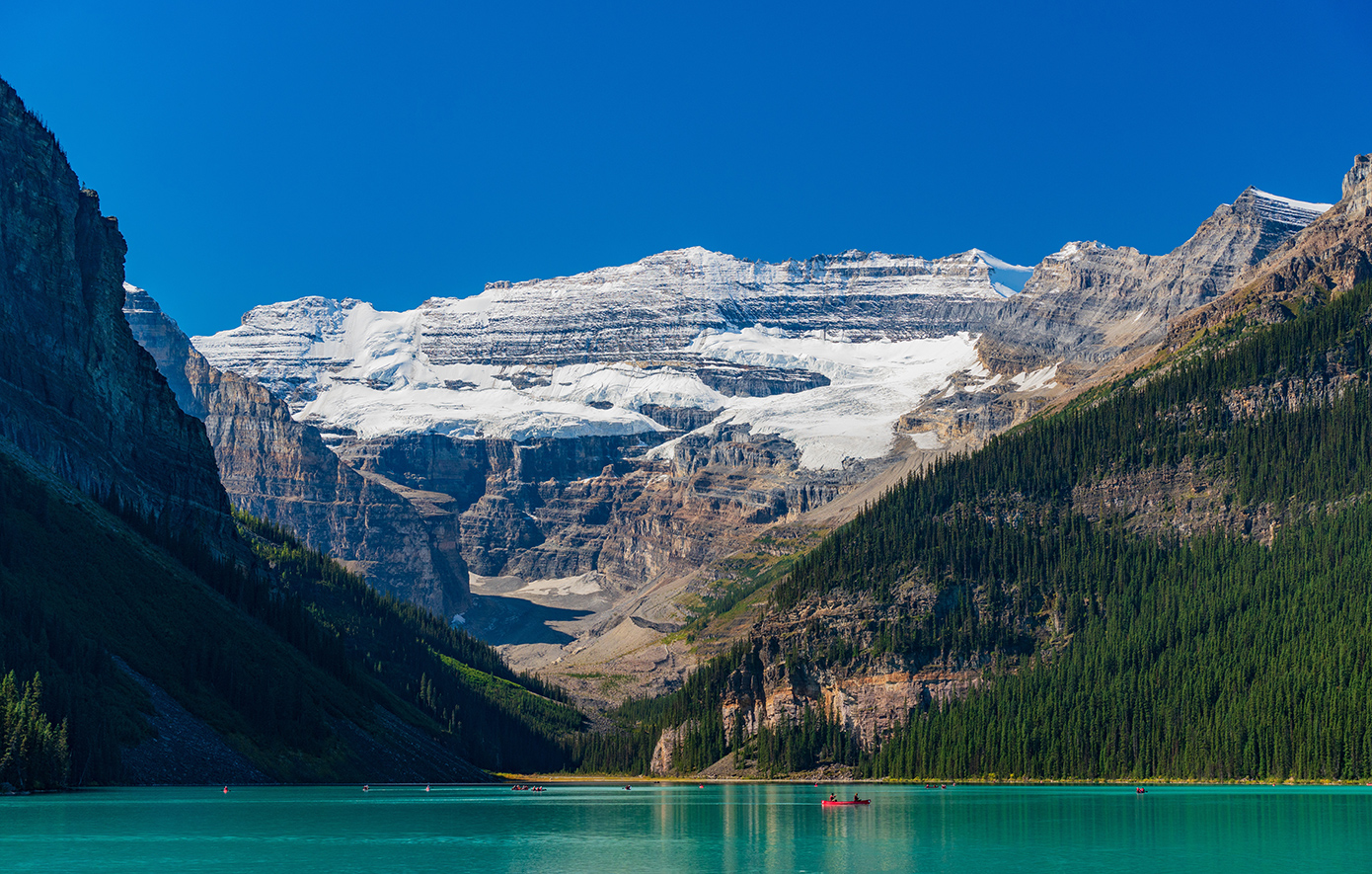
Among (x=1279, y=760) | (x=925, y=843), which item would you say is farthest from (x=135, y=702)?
(x=1279, y=760)

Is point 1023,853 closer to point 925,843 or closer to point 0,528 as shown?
point 925,843

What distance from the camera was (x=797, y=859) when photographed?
10538cm

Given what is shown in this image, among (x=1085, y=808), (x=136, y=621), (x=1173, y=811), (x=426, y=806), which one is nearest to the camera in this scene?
(x=1173, y=811)

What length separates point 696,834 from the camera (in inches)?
5143

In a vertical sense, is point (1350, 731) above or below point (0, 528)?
below

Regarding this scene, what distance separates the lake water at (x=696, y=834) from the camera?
325 feet

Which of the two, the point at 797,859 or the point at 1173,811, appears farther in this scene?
the point at 1173,811

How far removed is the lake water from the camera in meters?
99.1

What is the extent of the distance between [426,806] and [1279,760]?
106541mm

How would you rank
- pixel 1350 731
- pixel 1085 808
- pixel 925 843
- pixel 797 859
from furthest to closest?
pixel 1350 731 < pixel 1085 808 < pixel 925 843 < pixel 797 859

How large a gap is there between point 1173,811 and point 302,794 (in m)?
97.9

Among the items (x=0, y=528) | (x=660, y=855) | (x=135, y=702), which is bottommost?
(x=660, y=855)

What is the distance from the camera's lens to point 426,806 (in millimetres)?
166500

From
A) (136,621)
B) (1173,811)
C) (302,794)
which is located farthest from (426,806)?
(1173,811)
